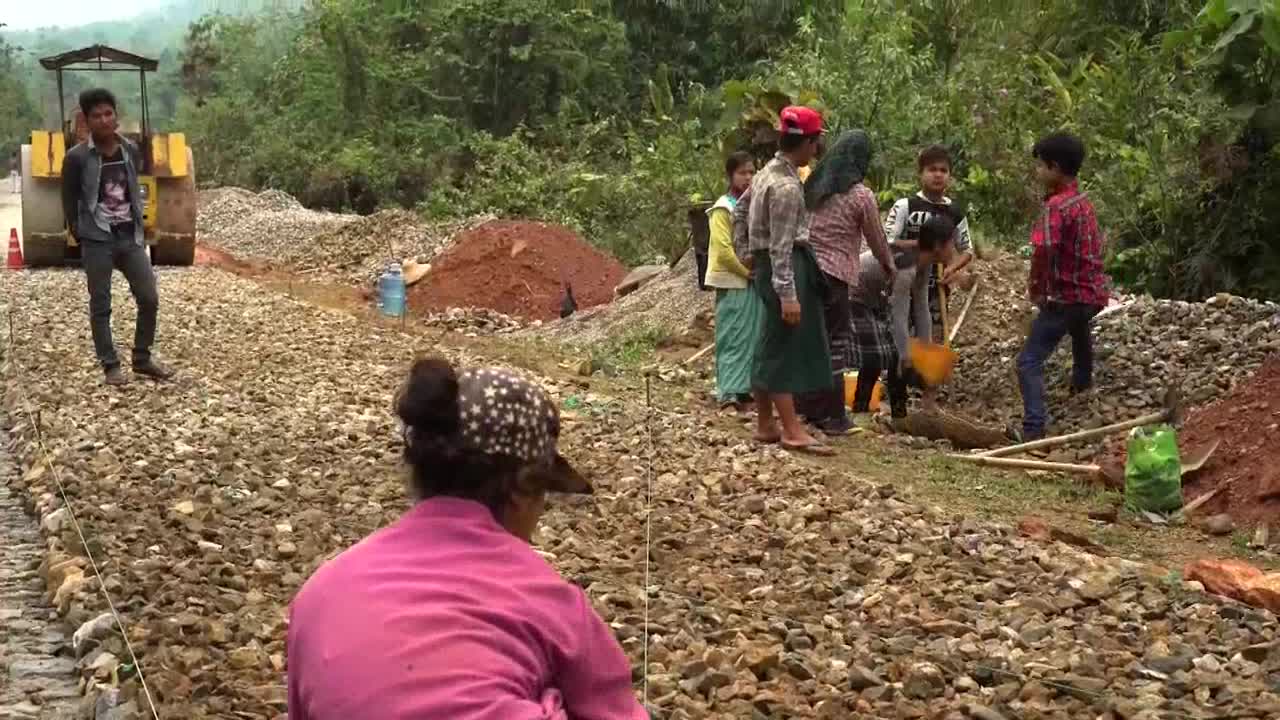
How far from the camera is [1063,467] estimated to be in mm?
7543

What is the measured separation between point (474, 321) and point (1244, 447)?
9.10 metres

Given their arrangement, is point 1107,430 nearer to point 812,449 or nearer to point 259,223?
point 812,449

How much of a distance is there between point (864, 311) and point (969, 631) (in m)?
4.16

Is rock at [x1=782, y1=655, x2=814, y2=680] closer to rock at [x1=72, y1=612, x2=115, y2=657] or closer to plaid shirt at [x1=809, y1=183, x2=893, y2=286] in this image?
rock at [x1=72, y1=612, x2=115, y2=657]

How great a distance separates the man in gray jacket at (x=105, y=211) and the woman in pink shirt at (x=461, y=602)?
23.5 ft

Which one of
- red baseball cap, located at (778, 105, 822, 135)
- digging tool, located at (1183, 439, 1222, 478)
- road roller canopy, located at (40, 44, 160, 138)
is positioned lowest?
digging tool, located at (1183, 439, 1222, 478)

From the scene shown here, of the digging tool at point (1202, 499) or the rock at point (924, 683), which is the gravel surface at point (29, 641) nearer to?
the rock at point (924, 683)

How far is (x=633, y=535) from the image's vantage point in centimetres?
610

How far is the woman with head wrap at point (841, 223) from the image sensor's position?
807cm

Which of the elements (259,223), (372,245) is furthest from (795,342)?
(259,223)

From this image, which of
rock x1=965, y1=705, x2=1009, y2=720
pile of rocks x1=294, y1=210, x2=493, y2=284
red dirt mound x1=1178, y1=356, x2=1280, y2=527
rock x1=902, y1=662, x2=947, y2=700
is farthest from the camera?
pile of rocks x1=294, y1=210, x2=493, y2=284

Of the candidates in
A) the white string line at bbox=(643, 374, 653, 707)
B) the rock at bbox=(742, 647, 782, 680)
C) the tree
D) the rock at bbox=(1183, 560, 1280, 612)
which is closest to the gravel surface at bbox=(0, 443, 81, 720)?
the white string line at bbox=(643, 374, 653, 707)

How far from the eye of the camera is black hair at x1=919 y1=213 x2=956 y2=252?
28.6 feet

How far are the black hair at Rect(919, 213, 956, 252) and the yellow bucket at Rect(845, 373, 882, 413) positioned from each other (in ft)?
3.49
